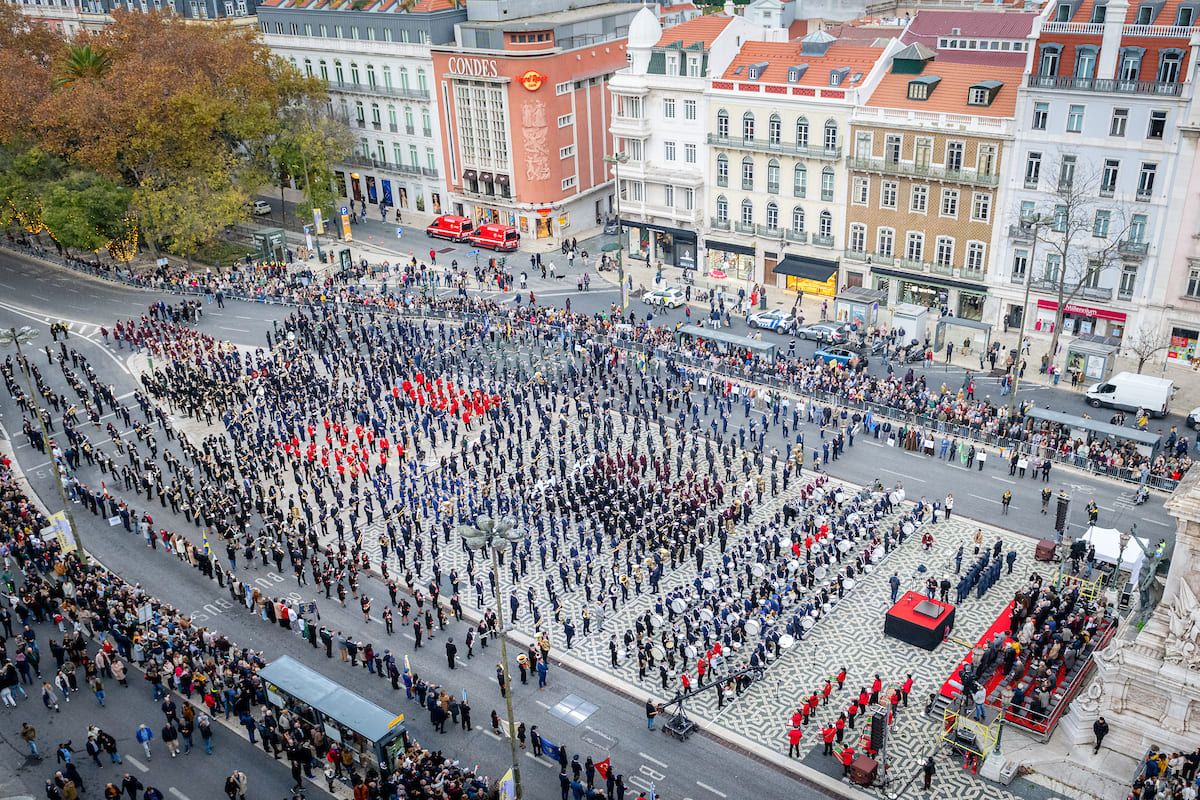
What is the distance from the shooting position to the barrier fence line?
45.3 meters

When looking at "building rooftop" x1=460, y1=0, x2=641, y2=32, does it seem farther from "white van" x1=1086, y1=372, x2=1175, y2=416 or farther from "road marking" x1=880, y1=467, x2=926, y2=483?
"white van" x1=1086, y1=372, x2=1175, y2=416

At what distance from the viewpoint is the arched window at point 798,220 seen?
64.2m

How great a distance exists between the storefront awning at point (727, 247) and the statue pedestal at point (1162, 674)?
40928mm

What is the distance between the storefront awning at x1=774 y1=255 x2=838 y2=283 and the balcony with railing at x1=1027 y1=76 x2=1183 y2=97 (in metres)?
15.5

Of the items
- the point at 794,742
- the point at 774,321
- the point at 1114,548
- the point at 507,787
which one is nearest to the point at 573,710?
the point at 507,787

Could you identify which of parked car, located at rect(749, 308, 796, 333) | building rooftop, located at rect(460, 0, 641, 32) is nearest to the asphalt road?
parked car, located at rect(749, 308, 796, 333)

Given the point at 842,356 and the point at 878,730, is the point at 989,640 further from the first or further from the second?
the point at 842,356

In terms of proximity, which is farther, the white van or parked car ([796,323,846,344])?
parked car ([796,323,846,344])

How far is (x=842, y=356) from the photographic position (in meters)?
55.2

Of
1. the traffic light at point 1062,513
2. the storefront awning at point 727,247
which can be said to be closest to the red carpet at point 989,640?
the traffic light at point 1062,513

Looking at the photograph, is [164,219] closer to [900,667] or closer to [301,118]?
[301,118]

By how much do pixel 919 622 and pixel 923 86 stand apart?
35.0 meters

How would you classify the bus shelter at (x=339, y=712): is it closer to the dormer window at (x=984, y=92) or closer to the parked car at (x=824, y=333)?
Answer: the parked car at (x=824, y=333)

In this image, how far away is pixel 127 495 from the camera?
46250mm
